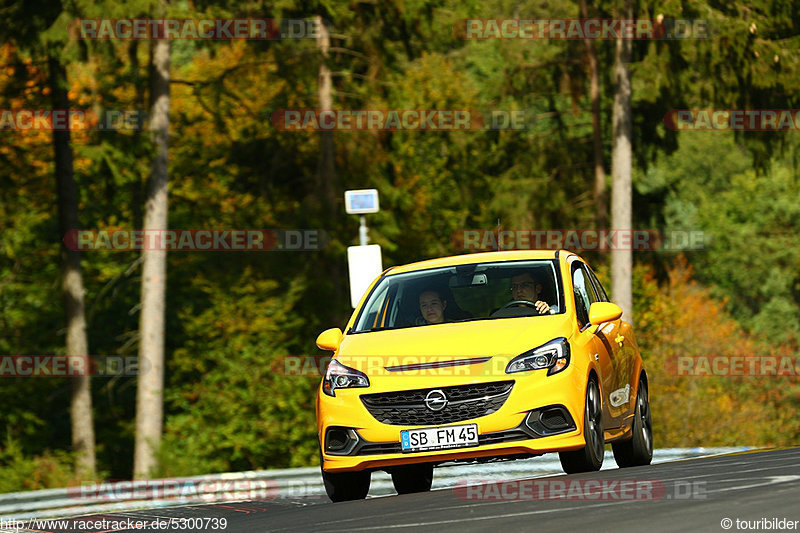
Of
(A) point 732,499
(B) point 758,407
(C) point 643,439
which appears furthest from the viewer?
(B) point 758,407

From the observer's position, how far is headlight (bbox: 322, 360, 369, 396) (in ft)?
34.5

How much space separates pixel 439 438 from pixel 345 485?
134 cm

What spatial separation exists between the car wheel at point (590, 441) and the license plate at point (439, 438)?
0.87m

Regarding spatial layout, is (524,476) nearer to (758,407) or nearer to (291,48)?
(291,48)

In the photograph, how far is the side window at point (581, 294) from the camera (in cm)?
1133

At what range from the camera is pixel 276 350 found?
3244 cm

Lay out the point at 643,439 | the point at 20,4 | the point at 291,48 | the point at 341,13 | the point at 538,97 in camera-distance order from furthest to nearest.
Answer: the point at 538,97
the point at 291,48
the point at 341,13
the point at 20,4
the point at 643,439

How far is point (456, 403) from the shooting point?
10188mm

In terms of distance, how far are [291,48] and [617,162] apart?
29.2 ft

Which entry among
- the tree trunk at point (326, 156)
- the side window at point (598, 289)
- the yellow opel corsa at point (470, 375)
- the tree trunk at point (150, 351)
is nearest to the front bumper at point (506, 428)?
the yellow opel corsa at point (470, 375)

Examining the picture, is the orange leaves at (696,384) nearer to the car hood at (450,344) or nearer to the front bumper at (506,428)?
the car hood at (450,344)

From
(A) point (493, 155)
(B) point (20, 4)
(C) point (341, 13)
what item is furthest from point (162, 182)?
(A) point (493, 155)

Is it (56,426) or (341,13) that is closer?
(341,13)

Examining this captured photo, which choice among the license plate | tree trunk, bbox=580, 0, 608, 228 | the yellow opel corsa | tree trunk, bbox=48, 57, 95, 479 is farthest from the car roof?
tree trunk, bbox=580, 0, 608, 228
